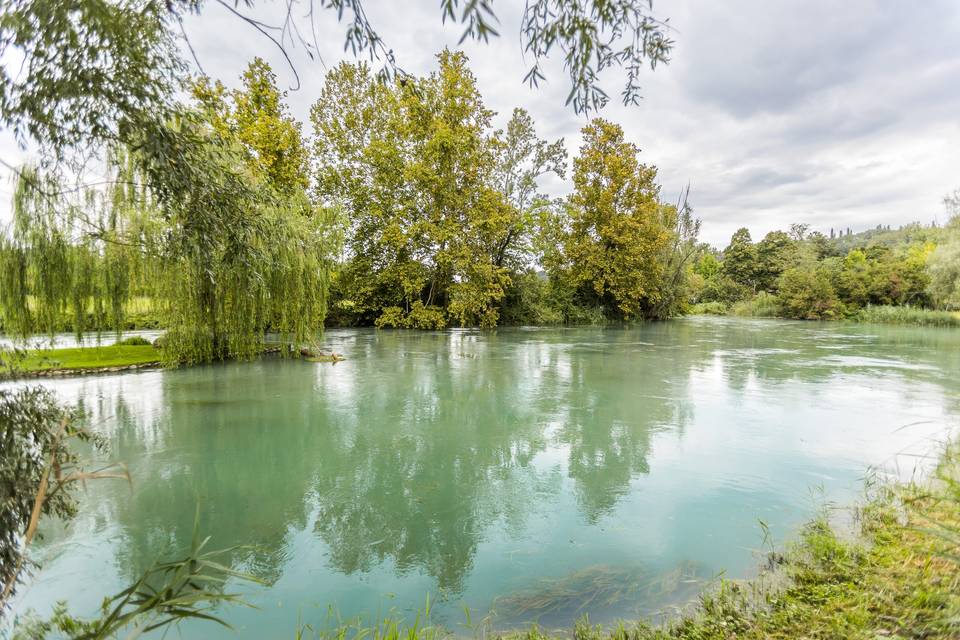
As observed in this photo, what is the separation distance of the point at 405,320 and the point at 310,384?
13246mm

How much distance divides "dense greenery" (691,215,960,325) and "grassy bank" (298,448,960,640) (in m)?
27.1

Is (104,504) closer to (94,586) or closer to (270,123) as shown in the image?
(94,586)

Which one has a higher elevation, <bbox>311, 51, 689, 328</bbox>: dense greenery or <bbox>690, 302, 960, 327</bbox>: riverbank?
<bbox>311, 51, 689, 328</bbox>: dense greenery

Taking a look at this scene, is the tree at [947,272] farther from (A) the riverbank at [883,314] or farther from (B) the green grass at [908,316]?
(A) the riverbank at [883,314]

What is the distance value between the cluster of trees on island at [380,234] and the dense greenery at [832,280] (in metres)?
7.29

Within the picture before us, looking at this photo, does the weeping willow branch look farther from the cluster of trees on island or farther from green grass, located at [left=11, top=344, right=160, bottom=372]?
green grass, located at [left=11, top=344, right=160, bottom=372]

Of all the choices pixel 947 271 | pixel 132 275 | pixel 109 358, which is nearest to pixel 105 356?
pixel 109 358

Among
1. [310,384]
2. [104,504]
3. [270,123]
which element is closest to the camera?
[104,504]

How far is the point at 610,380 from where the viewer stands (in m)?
9.63

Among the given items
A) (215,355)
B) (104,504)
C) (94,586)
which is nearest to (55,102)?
(94,586)

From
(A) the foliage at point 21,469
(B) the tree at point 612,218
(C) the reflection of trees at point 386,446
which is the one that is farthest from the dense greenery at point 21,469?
(B) the tree at point 612,218

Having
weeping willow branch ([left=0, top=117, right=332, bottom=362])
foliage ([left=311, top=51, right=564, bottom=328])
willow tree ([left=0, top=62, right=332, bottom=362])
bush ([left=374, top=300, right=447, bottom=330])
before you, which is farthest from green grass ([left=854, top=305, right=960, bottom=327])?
weeping willow branch ([left=0, top=117, right=332, bottom=362])

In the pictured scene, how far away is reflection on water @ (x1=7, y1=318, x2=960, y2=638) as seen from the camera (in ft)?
9.68

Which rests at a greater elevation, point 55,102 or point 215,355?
point 55,102
